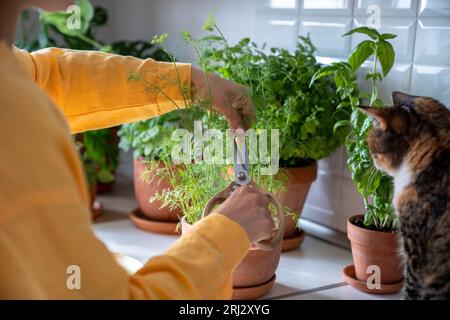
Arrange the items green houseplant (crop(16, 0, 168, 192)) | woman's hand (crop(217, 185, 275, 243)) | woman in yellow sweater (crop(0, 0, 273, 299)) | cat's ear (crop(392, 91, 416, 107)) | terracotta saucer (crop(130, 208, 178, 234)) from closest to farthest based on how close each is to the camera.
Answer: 1. woman in yellow sweater (crop(0, 0, 273, 299))
2. woman's hand (crop(217, 185, 275, 243))
3. cat's ear (crop(392, 91, 416, 107))
4. terracotta saucer (crop(130, 208, 178, 234))
5. green houseplant (crop(16, 0, 168, 192))

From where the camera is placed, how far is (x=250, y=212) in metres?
0.70

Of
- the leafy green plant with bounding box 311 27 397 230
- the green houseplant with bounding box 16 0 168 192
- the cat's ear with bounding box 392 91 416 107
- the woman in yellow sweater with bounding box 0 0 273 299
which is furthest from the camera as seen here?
the green houseplant with bounding box 16 0 168 192

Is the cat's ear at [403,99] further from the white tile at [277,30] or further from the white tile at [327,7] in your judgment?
the white tile at [277,30]

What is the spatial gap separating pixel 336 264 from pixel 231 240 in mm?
554

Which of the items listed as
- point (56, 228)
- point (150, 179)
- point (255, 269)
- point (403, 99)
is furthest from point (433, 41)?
point (56, 228)

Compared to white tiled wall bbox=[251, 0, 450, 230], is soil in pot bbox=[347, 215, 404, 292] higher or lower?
lower

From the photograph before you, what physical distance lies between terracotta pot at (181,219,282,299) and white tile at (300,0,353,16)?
53cm

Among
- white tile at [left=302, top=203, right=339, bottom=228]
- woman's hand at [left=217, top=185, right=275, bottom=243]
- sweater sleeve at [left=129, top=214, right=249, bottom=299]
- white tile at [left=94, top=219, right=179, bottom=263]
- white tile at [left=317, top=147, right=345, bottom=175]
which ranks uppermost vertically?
woman's hand at [left=217, top=185, right=275, bottom=243]

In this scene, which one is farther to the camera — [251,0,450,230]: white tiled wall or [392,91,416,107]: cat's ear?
[251,0,450,230]: white tiled wall

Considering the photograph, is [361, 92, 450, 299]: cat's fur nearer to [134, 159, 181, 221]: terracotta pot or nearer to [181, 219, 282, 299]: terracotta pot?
[181, 219, 282, 299]: terracotta pot

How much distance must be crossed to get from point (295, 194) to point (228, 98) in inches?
13.9

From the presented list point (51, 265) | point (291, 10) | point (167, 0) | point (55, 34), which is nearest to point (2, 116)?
point (51, 265)

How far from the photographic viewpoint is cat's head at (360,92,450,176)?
0.78m

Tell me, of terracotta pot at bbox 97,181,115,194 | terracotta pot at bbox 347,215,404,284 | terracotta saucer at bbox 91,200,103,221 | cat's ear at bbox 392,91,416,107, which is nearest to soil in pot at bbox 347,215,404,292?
terracotta pot at bbox 347,215,404,284
